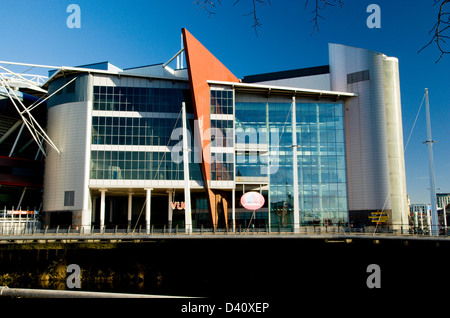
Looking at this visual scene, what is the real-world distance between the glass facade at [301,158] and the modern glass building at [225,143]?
0.53 feet

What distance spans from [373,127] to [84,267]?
47129mm

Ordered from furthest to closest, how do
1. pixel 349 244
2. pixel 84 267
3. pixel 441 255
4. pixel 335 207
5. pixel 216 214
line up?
pixel 335 207 → pixel 216 214 → pixel 84 267 → pixel 349 244 → pixel 441 255

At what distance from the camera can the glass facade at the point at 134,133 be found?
5694 centimetres

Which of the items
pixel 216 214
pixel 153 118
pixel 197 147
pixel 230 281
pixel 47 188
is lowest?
pixel 230 281

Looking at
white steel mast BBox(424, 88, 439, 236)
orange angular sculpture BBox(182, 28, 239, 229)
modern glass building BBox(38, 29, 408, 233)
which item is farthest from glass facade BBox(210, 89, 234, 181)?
white steel mast BBox(424, 88, 439, 236)

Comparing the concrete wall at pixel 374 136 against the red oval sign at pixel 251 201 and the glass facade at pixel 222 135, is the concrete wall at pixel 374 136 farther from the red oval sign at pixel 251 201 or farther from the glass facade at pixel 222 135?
the glass facade at pixel 222 135

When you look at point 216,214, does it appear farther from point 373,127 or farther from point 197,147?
point 373,127

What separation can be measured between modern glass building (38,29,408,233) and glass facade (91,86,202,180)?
0.15 m

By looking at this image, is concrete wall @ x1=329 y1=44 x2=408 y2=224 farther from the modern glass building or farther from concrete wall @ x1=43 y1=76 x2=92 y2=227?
concrete wall @ x1=43 y1=76 x2=92 y2=227

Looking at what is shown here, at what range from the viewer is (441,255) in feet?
113

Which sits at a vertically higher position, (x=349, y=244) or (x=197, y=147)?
(x=197, y=147)

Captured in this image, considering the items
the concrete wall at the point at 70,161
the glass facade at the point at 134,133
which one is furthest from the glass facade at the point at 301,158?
the concrete wall at the point at 70,161

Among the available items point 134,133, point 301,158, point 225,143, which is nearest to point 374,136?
point 301,158
